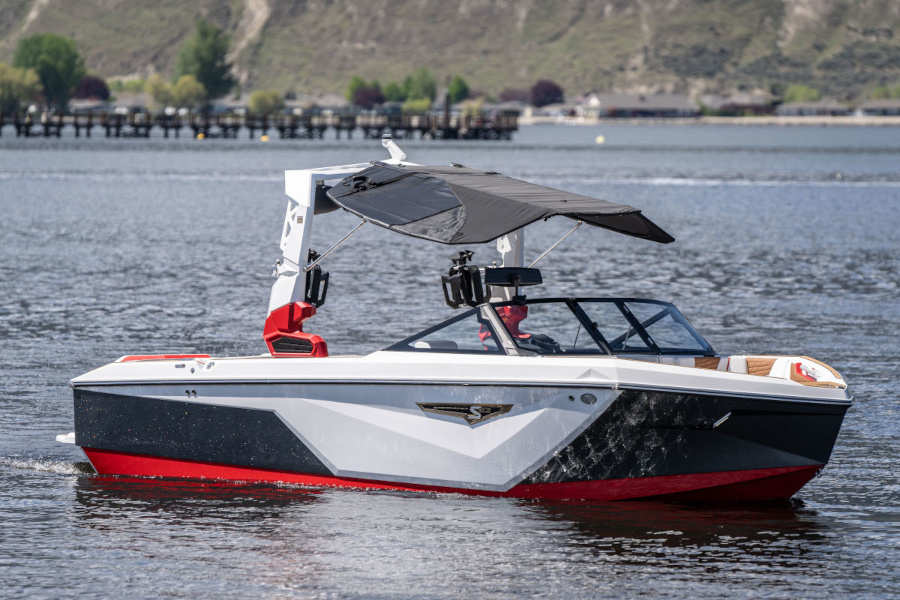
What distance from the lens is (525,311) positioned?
1184 centimetres

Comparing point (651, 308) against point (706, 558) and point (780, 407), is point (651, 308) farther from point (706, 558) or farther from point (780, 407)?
point (706, 558)

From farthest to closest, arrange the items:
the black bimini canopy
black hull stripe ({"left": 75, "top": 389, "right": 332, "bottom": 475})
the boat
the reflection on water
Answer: black hull stripe ({"left": 75, "top": 389, "right": 332, "bottom": 475}) < the black bimini canopy < the boat < the reflection on water

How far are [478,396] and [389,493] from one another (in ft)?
4.83

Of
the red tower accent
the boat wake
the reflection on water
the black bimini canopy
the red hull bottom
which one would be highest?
the black bimini canopy

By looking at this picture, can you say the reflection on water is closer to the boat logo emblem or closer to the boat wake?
the boat wake

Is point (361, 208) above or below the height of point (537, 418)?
above

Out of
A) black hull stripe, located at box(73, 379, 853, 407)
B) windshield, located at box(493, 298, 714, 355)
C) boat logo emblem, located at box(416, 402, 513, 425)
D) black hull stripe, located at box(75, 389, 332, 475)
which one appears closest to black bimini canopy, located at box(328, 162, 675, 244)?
windshield, located at box(493, 298, 714, 355)

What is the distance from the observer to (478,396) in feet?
36.2

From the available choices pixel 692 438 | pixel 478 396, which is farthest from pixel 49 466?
pixel 692 438

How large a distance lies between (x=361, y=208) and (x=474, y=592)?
3534 mm

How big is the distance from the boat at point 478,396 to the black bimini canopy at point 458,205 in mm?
20

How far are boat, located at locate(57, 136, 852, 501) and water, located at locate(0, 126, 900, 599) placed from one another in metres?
0.36

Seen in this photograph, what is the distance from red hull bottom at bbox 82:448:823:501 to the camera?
37.1 ft

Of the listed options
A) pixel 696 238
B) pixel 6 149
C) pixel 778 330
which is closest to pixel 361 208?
pixel 778 330
